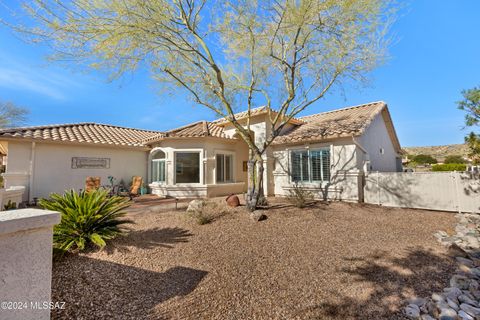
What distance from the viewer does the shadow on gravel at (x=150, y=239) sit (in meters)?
5.80

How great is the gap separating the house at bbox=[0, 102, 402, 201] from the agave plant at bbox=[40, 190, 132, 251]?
8.19 metres

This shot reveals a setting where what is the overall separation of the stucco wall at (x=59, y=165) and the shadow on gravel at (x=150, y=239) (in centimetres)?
991

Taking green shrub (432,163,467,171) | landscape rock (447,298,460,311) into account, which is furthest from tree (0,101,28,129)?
green shrub (432,163,467,171)

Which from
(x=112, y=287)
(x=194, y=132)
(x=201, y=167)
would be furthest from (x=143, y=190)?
(x=112, y=287)

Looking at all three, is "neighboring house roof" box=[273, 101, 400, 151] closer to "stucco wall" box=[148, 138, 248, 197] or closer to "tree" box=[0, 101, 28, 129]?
"stucco wall" box=[148, 138, 248, 197]

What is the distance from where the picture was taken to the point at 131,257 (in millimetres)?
5301

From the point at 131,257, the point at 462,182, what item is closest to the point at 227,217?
A: the point at 131,257

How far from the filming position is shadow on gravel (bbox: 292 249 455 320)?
3.59 m

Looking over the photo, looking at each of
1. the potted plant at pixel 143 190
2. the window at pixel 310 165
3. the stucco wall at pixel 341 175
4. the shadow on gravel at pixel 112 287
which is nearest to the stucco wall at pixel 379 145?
the stucco wall at pixel 341 175

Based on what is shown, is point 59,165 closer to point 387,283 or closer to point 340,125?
point 387,283

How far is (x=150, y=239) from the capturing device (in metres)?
6.36

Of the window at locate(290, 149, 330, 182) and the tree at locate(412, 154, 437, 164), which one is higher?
the tree at locate(412, 154, 437, 164)

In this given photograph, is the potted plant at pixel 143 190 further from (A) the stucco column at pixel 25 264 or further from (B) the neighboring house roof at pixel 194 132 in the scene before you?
(A) the stucco column at pixel 25 264


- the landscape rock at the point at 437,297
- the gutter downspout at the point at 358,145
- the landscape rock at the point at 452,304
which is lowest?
the landscape rock at the point at 452,304
